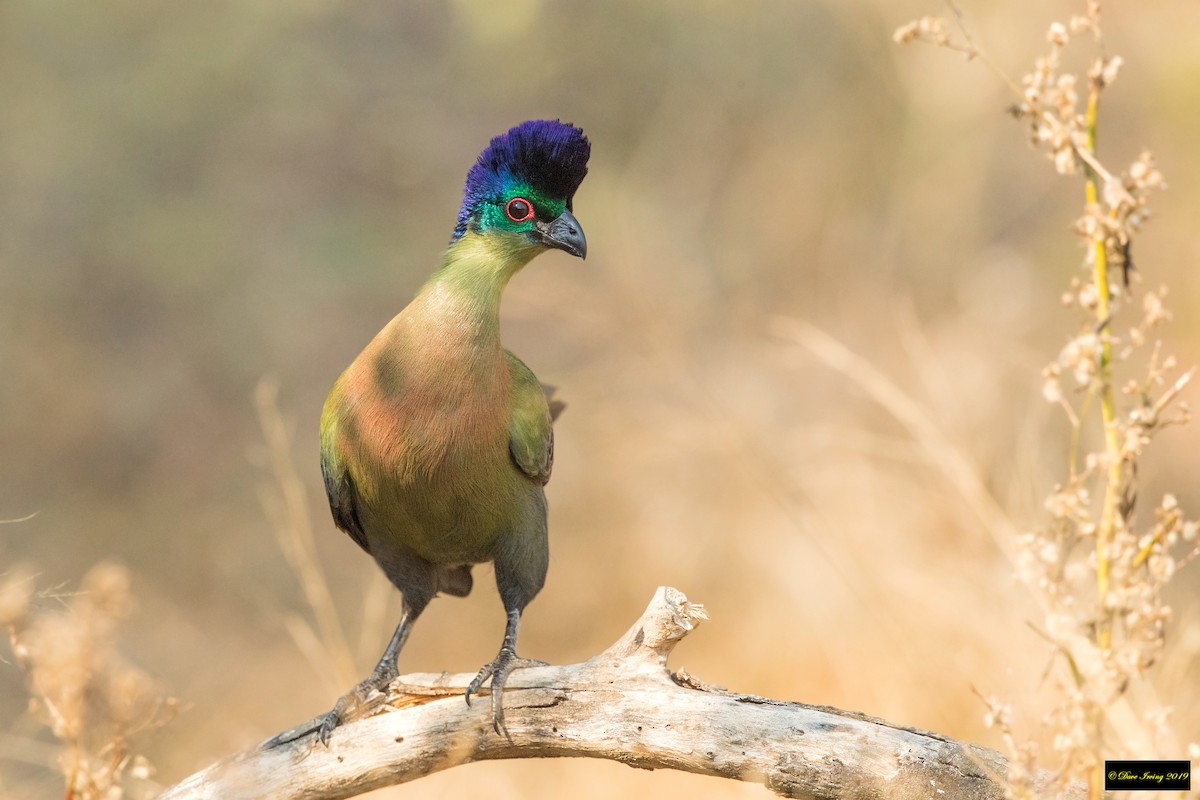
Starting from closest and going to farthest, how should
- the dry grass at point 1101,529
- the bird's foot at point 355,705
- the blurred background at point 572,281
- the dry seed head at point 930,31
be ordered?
the dry grass at point 1101,529 < the dry seed head at point 930,31 < the bird's foot at point 355,705 < the blurred background at point 572,281

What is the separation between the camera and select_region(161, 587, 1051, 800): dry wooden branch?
282cm

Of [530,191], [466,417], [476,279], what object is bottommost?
[466,417]

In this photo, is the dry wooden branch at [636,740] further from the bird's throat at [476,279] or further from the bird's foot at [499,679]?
the bird's throat at [476,279]

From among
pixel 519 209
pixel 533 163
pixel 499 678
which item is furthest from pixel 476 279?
pixel 499 678

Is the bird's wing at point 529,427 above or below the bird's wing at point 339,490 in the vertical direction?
above

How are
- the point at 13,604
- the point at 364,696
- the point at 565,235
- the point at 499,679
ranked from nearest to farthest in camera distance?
1. the point at 13,604
2. the point at 499,679
3. the point at 364,696
4. the point at 565,235

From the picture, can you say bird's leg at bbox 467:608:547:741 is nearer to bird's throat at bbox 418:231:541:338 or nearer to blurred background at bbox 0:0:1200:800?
bird's throat at bbox 418:231:541:338

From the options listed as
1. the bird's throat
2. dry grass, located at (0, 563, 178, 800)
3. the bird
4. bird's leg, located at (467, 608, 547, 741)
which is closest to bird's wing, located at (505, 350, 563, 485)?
the bird

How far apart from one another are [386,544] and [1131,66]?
9.30 meters

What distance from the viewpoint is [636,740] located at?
303 cm

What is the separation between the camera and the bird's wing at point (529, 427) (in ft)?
12.5

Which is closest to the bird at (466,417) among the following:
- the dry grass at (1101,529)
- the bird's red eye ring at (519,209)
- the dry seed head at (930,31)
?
the bird's red eye ring at (519,209)

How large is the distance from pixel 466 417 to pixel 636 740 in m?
1.11

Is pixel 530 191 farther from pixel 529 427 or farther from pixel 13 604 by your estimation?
pixel 13 604
